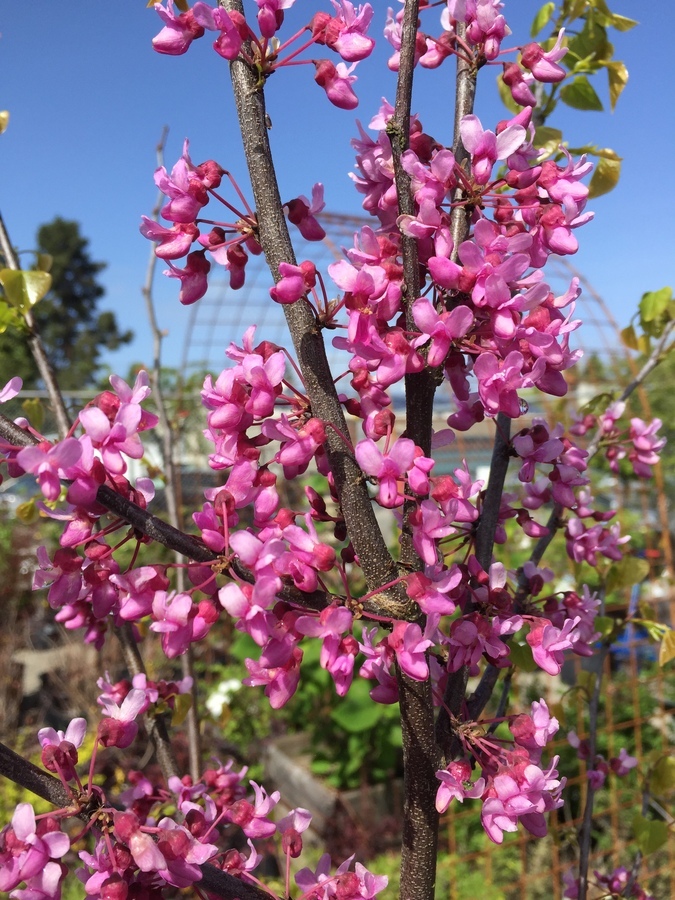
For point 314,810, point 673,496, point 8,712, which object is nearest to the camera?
point 314,810

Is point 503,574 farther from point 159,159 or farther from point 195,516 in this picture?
point 159,159

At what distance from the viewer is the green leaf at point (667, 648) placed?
111 centimetres

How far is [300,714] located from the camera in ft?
12.2

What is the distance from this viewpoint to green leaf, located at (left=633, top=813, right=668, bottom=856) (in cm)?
118

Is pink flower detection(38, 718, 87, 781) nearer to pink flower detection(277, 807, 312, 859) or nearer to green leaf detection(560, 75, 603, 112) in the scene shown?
pink flower detection(277, 807, 312, 859)

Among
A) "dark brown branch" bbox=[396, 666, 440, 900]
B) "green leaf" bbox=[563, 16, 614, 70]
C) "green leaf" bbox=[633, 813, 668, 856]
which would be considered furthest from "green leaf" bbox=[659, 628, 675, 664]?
"green leaf" bbox=[563, 16, 614, 70]

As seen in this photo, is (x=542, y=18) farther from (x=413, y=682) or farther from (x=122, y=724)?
(x=122, y=724)

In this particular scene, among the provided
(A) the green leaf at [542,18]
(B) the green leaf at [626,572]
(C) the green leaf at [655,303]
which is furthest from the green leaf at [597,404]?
(A) the green leaf at [542,18]

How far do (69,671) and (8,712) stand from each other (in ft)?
1.45

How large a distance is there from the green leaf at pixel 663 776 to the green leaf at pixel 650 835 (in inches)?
2.4

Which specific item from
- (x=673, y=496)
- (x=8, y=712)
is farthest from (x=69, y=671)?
(x=673, y=496)

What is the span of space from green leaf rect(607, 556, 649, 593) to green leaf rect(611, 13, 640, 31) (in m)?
0.92

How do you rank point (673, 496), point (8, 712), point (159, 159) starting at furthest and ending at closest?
1. point (673, 496)
2. point (8, 712)
3. point (159, 159)

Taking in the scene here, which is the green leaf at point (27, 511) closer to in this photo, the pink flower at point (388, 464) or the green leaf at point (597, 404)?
the pink flower at point (388, 464)
